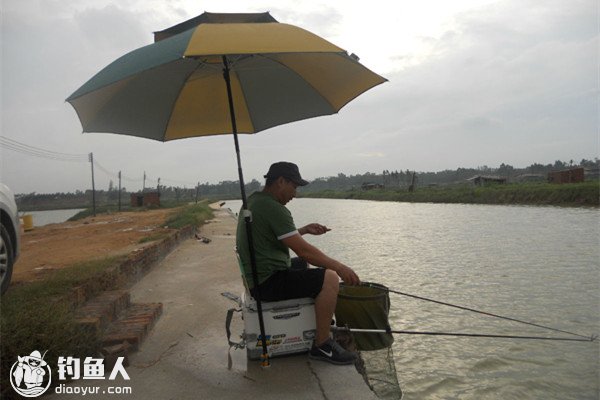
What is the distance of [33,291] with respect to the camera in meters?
3.41

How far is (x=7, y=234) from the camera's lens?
11.9ft

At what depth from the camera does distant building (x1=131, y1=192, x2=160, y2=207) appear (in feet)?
136

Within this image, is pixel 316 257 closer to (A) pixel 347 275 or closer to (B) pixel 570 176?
(A) pixel 347 275

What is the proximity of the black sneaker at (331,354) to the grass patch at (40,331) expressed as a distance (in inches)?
59.3

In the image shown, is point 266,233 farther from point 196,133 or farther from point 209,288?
point 209,288

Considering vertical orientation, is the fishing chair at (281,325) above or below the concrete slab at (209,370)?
above

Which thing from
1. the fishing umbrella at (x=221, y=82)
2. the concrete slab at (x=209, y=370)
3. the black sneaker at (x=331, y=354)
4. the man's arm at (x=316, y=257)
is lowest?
the concrete slab at (x=209, y=370)

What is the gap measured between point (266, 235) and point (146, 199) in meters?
43.1

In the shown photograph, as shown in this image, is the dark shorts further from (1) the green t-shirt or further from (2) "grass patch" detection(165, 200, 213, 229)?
(2) "grass patch" detection(165, 200, 213, 229)

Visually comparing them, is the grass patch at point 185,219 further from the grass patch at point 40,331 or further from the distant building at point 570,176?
the distant building at point 570,176

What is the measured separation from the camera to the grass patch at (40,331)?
2311mm

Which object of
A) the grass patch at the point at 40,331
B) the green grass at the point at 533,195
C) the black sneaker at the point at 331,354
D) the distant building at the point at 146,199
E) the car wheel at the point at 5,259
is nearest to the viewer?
the grass patch at the point at 40,331

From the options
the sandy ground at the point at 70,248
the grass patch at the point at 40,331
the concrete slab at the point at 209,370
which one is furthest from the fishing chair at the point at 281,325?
the sandy ground at the point at 70,248

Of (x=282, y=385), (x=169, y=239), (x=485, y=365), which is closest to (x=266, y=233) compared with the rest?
(x=282, y=385)
